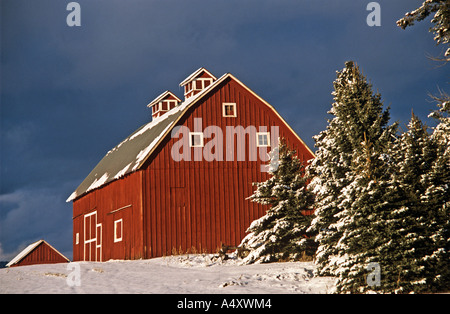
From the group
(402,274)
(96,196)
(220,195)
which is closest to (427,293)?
(402,274)

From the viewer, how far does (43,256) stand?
51344 millimetres

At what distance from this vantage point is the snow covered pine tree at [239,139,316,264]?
80.7ft

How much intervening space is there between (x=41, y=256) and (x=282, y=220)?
32.7 m

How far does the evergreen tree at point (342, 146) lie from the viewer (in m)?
19.9

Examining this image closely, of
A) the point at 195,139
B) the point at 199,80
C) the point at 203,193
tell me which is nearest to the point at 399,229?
the point at 203,193

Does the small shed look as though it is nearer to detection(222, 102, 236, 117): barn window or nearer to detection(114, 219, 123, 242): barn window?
detection(114, 219, 123, 242): barn window

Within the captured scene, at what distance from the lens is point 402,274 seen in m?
17.1

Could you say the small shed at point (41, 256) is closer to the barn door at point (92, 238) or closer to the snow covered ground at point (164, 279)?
the barn door at point (92, 238)

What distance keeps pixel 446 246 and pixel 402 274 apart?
1743 millimetres

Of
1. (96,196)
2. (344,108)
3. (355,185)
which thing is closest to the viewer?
(355,185)

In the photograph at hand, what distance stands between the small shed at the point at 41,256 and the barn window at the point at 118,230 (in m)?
20.2

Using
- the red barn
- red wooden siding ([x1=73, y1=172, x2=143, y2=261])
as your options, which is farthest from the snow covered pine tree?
red wooden siding ([x1=73, y1=172, x2=143, y2=261])

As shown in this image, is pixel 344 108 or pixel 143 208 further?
pixel 143 208
